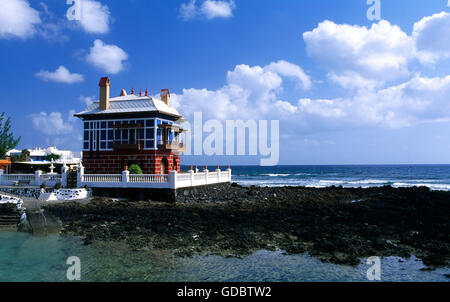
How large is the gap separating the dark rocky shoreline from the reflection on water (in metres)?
0.69

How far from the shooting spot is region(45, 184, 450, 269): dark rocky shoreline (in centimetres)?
1294

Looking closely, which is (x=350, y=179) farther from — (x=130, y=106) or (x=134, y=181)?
(x=134, y=181)

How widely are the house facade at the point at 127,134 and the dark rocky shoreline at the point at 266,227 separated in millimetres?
5338

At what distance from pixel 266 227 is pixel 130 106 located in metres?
18.2

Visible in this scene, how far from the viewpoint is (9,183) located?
27672 mm

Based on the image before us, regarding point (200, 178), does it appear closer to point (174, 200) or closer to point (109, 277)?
point (174, 200)

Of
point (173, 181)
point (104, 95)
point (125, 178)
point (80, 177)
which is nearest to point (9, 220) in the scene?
point (80, 177)

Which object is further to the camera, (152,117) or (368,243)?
(152,117)

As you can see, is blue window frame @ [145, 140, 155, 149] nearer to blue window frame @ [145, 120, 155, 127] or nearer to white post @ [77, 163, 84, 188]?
blue window frame @ [145, 120, 155, 127]

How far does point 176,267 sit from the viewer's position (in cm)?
1080

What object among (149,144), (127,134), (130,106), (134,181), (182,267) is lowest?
(182,267)
